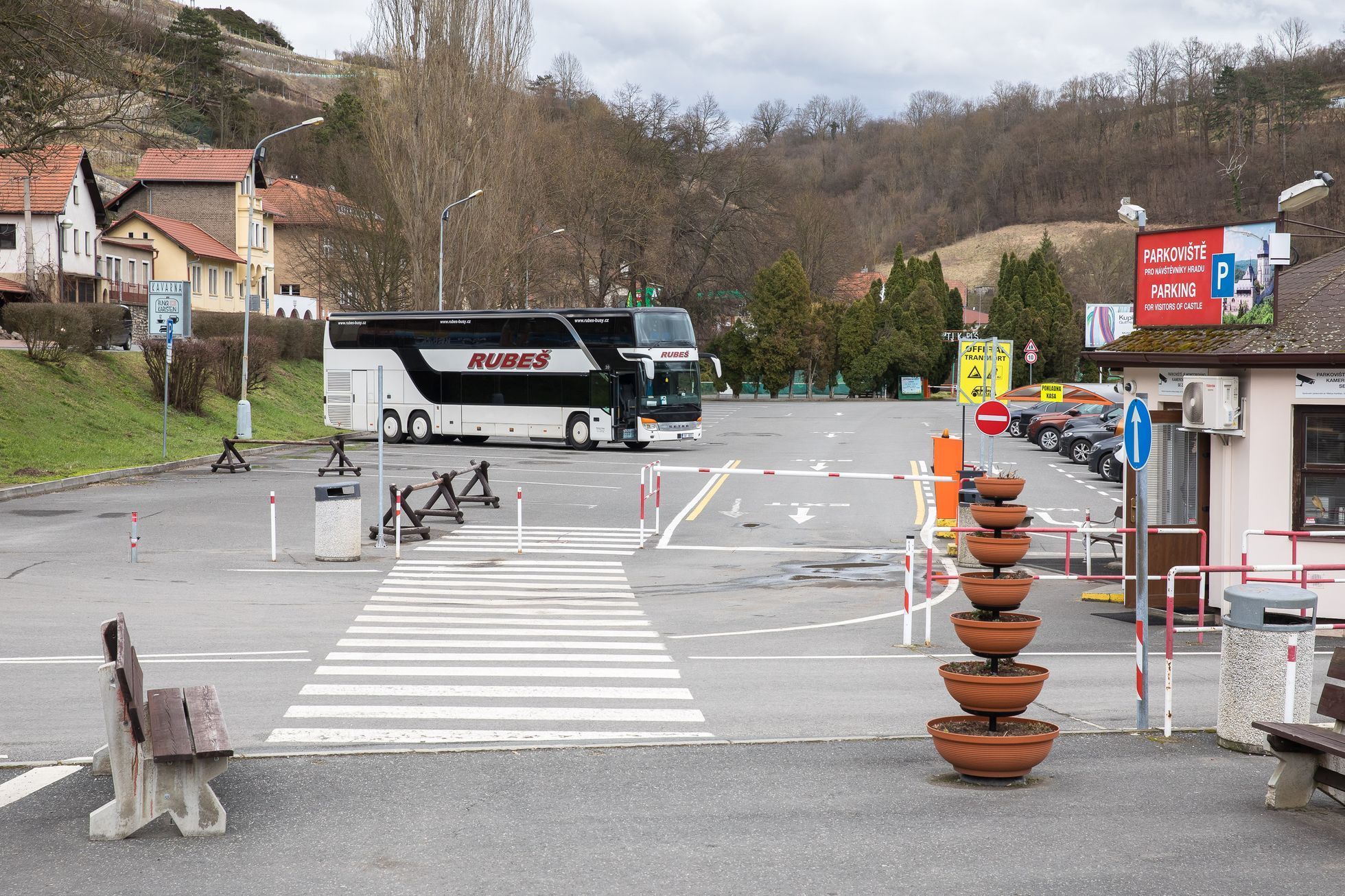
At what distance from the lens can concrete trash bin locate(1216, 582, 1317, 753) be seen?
28.0ft

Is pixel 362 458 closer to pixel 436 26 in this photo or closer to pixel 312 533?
pixel 312 533

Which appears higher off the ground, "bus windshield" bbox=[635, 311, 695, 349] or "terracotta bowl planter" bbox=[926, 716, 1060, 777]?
"bus windshield" bbox=[635, 311, 695, 349]

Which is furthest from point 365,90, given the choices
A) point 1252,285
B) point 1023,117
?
point 1023,117

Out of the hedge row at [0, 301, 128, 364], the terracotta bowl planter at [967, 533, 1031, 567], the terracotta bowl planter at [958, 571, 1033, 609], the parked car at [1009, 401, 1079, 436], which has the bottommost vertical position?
the terracotta bowl planter at [958, 571, 1033, 609]

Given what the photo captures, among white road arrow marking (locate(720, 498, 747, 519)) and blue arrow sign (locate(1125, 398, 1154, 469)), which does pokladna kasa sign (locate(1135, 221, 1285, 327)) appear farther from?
white road arrow marking (locate(720, 498, 747, 519))

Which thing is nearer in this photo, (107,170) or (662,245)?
(662,245)

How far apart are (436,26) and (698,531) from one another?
3668 cm

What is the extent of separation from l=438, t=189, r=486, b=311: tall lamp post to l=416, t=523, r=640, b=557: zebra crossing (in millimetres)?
28620

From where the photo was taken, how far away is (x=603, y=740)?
8914 millimetres

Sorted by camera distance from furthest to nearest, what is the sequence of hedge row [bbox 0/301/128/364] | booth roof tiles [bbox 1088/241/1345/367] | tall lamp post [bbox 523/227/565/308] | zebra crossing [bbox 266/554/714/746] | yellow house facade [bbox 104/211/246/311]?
yellow house facade [bbox 104/211/246/311] → tall lamp post [bbox 523/227/565/308] → hedge row [bbox 0/301/128/364] → booth roof tiles [bbox 1088/241/1345/367] → zebra crossing [bbox 266/554/714/746]

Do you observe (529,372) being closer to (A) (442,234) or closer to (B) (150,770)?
(A) (442,234)

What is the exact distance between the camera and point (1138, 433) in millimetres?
9719

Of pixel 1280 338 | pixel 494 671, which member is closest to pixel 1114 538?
pixel 1280 338

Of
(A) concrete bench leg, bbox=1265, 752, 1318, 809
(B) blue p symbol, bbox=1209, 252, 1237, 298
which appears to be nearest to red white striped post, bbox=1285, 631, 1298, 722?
(A) concrete bench leg, bbox=1265, 752, 1318, 809
